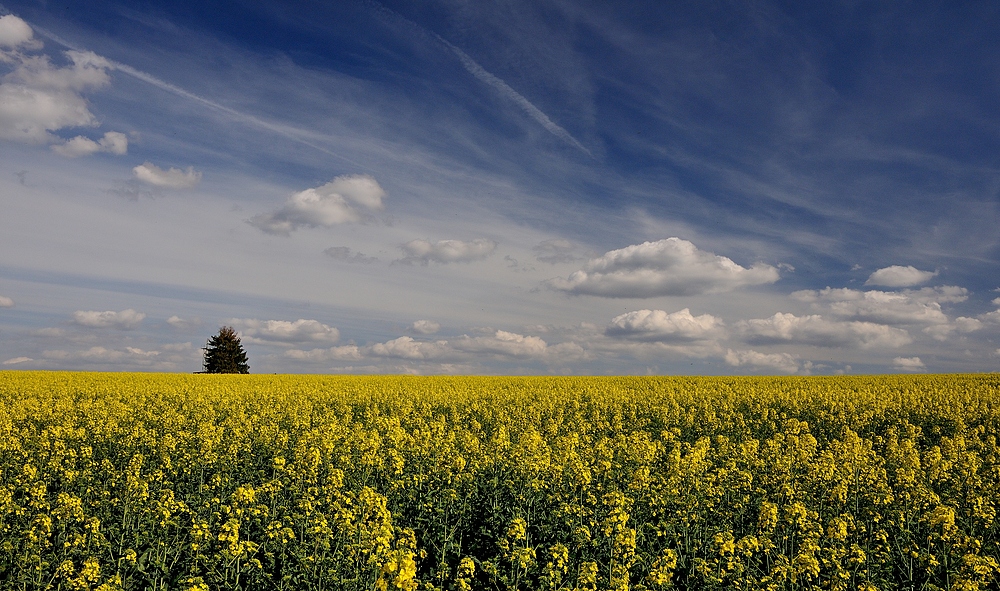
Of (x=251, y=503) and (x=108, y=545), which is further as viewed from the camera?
(x=251, y=503)

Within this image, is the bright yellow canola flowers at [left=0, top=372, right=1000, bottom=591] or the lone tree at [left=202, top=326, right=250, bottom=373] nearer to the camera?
the bright yellow canola flowers at [left=0, top=372, right=1000, bottom=591]

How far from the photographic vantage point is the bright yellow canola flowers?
8180 millimetres

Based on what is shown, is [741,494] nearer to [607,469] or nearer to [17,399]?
[607,469]

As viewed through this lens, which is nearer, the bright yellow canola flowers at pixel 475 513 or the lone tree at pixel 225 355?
the bright yellow canola flowers at pixel 475 513

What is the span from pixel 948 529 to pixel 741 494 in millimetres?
3344

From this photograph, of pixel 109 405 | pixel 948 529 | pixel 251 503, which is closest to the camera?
pixel 948 529

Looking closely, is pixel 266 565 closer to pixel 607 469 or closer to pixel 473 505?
pixel 473 505

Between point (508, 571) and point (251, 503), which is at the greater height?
point (251, 503)

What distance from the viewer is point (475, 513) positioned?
1126 cm

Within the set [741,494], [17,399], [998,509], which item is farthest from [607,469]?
[17,399]

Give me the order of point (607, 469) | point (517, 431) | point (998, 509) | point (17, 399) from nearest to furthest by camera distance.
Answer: point (998, 509), point (607, 469), point (517, 431), point (17, 399)

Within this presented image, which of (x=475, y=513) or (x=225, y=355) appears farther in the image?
(x=225, y=355)

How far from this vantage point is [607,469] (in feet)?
40.0

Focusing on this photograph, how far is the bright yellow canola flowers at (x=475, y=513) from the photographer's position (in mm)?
8180
